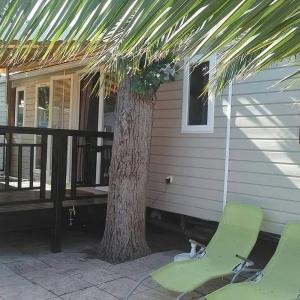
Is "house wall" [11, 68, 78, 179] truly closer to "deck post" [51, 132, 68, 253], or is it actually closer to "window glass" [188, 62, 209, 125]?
"deck post" [51, 132, 68, 253]

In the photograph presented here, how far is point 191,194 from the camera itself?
20.0 feet

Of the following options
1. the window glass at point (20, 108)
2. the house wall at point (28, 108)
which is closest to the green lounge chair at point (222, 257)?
the house wall at point (28, 108)

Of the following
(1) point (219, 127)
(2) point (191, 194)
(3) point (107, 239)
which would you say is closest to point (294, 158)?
(1) point (219, 127)

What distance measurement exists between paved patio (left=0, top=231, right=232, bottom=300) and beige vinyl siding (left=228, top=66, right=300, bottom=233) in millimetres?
1410

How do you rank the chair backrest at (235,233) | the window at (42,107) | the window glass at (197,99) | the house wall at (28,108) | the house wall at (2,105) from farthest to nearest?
the house wall at (2,105) → the house wall at (28,108) → the window at (42,107) → the window glass at (197,99) → the chair backrest at (235,233)

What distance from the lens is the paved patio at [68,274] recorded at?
440 cm

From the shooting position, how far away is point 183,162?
6.24 m

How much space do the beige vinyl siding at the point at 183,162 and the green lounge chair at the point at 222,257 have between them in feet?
2.50

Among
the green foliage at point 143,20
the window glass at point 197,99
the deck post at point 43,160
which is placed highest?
the window glass at point 197,99

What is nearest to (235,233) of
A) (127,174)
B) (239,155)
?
(239,155)

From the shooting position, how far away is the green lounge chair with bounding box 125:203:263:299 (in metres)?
4.00

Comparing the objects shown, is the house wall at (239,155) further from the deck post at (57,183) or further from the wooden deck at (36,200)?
the deck post at (57,183)

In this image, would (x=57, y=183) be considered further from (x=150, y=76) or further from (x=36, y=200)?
(x=150, y=76)

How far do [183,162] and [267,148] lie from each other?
139cm
